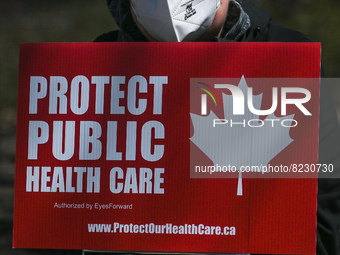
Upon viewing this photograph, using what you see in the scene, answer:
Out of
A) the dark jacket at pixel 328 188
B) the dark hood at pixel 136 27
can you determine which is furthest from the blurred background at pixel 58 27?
the dark jacket at pixel 328 188

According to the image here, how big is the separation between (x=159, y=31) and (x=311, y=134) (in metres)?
0.31

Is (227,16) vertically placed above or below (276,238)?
above

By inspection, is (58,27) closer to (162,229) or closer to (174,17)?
(174,17)

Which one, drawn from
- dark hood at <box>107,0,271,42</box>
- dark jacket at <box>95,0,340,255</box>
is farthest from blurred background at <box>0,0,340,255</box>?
dark jacket at <box>95,0,340,255</box>

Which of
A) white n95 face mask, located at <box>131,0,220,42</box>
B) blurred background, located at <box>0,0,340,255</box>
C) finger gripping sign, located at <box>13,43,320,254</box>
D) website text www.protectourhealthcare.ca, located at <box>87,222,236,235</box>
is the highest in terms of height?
blurred background, located at <box>0,0,340,255</box>

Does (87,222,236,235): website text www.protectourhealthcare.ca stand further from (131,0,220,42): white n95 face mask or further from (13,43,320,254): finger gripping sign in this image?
(131,0,220,42): white n95 face mask

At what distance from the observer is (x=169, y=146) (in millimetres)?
1057

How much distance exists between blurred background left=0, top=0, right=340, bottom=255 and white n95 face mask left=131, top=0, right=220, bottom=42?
170 centimetres

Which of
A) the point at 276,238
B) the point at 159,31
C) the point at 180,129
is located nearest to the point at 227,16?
the point at 159,31

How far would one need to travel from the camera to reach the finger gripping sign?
1.04 m

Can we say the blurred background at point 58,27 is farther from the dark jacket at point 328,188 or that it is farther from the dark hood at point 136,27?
the dark jacket at point 328,188

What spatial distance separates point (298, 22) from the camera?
2.94m

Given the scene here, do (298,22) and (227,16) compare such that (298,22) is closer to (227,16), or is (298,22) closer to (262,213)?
(227,16)

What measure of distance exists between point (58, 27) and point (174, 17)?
6.75 feet
